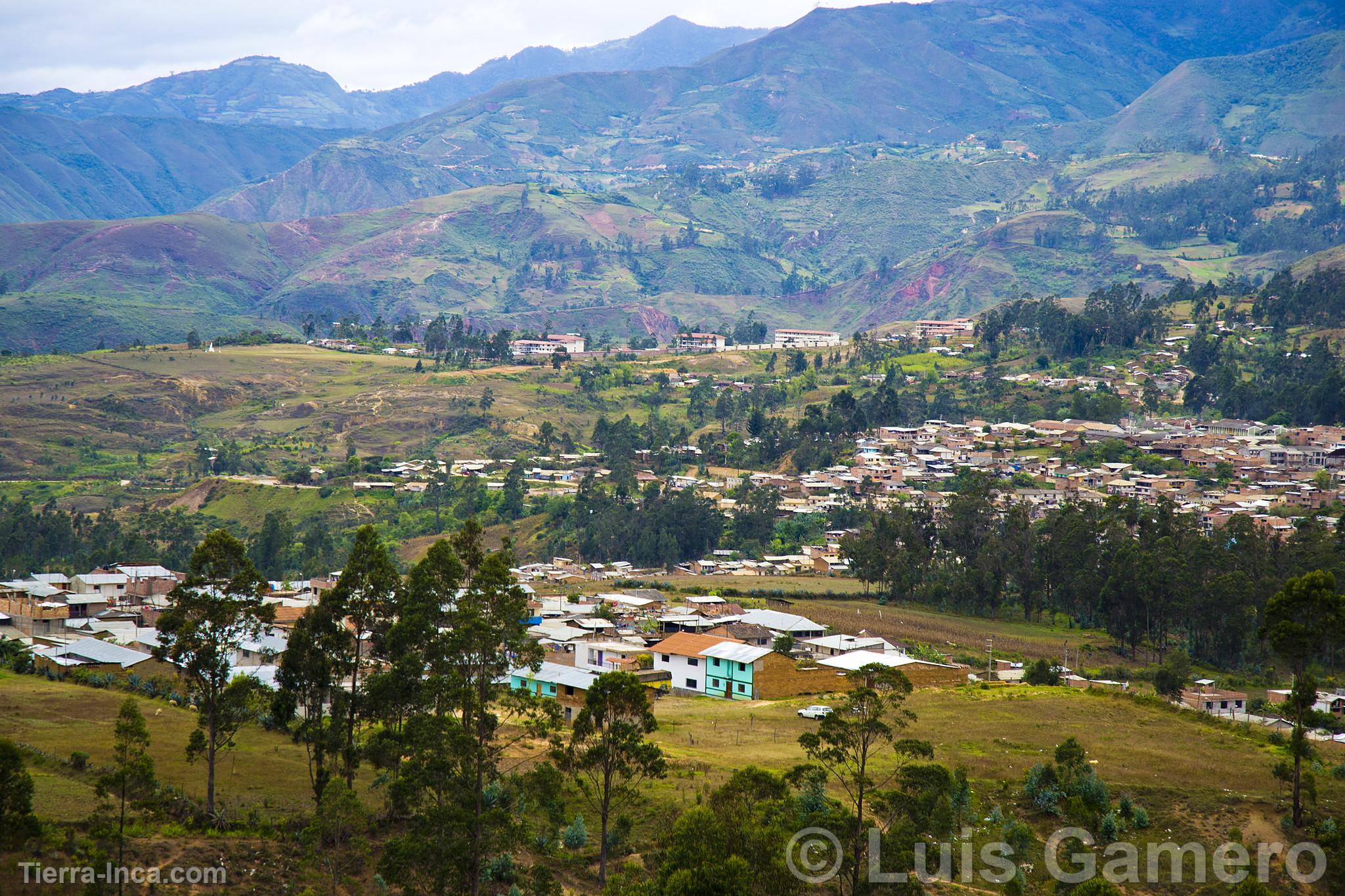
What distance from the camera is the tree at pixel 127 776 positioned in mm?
24203

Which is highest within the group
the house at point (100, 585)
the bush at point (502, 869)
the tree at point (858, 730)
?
the tree at point (858, 730)

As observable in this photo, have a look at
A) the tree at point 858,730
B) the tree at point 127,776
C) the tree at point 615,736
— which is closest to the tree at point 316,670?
the tree at point 127,776

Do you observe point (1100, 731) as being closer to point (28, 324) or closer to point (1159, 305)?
point (1159, 305)

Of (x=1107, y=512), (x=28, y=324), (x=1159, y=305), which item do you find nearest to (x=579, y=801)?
(x=1107, y=512)

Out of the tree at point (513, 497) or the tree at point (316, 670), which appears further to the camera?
the tree at point (513, 497)

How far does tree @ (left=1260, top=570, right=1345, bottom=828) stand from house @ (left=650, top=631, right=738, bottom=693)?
857 inches

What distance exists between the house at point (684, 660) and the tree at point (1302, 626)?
21775 millimetres

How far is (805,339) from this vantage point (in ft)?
570

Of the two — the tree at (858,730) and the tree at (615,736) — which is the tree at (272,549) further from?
the tree at (858,730)

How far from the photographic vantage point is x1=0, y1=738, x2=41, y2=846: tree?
22.3 metres

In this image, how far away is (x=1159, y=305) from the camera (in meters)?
143

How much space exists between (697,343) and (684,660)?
118820 mm

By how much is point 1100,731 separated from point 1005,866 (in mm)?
10775

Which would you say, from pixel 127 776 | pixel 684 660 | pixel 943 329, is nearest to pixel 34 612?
pixel 684 660
